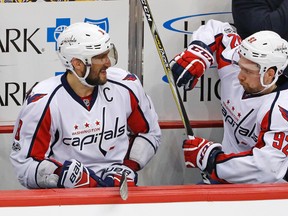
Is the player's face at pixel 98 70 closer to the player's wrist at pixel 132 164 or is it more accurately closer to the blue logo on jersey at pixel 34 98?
the blue logo on jersey at pixel 34 98

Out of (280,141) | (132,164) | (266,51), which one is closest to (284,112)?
(280,141)

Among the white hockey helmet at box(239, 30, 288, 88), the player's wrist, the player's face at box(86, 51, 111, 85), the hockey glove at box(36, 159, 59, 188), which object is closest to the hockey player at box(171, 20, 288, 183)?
the white hockey helmet at box(239, 30, 288, 88)

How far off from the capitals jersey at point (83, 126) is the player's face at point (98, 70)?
0.09m

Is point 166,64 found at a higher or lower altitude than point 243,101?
higher

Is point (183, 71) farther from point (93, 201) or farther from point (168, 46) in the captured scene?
point (93, 201)

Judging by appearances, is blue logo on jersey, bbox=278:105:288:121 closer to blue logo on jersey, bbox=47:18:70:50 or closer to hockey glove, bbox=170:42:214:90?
hockey glove, bbox=170:42:214:90

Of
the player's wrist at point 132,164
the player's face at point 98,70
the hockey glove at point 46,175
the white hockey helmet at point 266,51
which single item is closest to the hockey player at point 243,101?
the white hockey helmet at point 266,51

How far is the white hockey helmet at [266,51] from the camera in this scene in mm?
3326

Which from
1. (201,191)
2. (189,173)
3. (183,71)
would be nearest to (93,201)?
(201,191)

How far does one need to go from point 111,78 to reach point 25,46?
0.63 m

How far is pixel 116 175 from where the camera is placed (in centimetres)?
333

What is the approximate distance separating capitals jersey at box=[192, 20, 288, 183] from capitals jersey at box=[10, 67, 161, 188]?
1.06 ft

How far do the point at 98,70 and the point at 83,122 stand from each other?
0.20 metres

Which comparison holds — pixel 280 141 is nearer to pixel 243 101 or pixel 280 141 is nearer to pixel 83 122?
pixel 243 101
